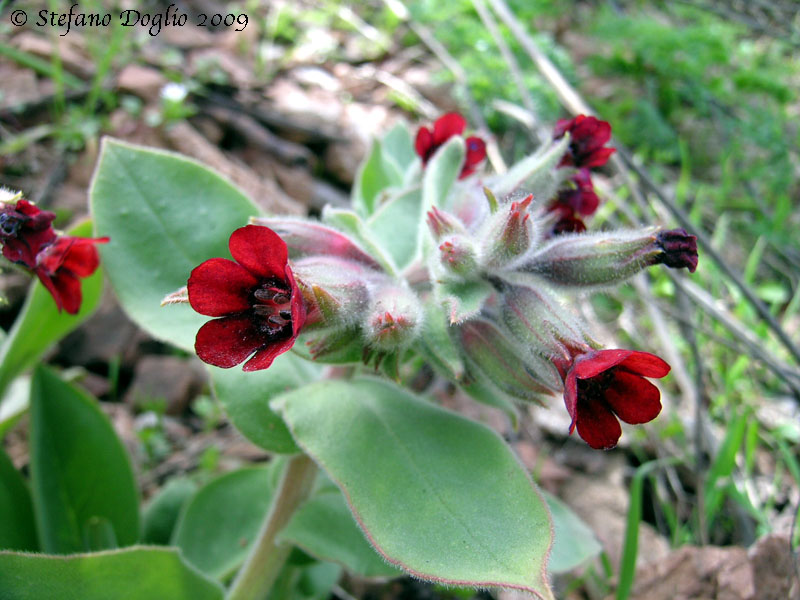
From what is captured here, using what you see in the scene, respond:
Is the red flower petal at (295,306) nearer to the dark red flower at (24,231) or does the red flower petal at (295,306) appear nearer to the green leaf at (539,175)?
the dark red flower at (24,231)

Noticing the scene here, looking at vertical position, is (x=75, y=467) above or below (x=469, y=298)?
below

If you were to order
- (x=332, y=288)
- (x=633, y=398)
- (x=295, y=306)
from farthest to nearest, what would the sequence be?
(x=332, y=288) < (x=633, y=398) < (x=295, y=306)

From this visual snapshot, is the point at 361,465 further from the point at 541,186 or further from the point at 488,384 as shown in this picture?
the point at 541,186

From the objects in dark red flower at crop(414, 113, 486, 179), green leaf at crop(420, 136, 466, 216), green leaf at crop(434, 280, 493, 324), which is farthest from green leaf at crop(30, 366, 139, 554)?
dark red flower at crop(414, 113, 486, 179)

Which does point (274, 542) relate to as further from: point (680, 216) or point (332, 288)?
point (680, 216)

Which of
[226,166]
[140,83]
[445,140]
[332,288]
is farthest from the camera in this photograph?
[140,83]

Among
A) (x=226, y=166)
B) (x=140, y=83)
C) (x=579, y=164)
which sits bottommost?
(x=226, y=166)

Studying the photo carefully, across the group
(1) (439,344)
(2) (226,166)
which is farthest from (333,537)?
(2) (226,166)
